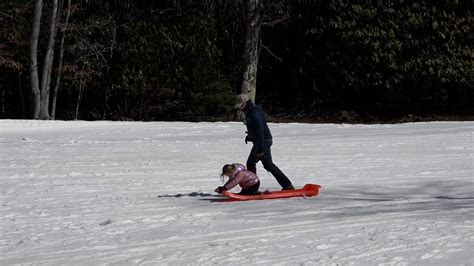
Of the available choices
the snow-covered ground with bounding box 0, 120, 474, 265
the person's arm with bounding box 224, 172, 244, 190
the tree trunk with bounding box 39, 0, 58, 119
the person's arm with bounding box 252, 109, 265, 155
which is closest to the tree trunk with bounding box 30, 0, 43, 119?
the tree trunk with bounding box 39, 0, 58, 119

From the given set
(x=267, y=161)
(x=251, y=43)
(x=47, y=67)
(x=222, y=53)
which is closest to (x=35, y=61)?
(x=47, y=67)

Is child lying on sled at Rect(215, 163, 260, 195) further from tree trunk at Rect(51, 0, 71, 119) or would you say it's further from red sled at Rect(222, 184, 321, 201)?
tree trunk at Rect(51, 0, 71, 119)

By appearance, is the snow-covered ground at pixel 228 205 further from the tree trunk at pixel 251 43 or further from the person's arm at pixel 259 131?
the tree trunk at pixel 251 43

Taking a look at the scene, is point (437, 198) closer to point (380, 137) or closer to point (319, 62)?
point (380, 137)

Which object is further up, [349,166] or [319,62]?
[319,62]

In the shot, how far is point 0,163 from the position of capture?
1622cm

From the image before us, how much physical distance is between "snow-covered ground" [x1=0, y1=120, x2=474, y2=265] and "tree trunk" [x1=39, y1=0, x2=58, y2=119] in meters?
9.90

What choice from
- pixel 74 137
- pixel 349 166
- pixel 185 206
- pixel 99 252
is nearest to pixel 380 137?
pixel 349 166

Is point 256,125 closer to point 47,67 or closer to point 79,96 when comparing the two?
point 47,67

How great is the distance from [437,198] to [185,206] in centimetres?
341

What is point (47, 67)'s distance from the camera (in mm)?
31078

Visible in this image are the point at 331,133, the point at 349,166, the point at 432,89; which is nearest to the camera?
A: the point at 349,166

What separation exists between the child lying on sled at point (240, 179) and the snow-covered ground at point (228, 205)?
0.38 meters

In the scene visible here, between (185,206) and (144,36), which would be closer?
(185,206)
